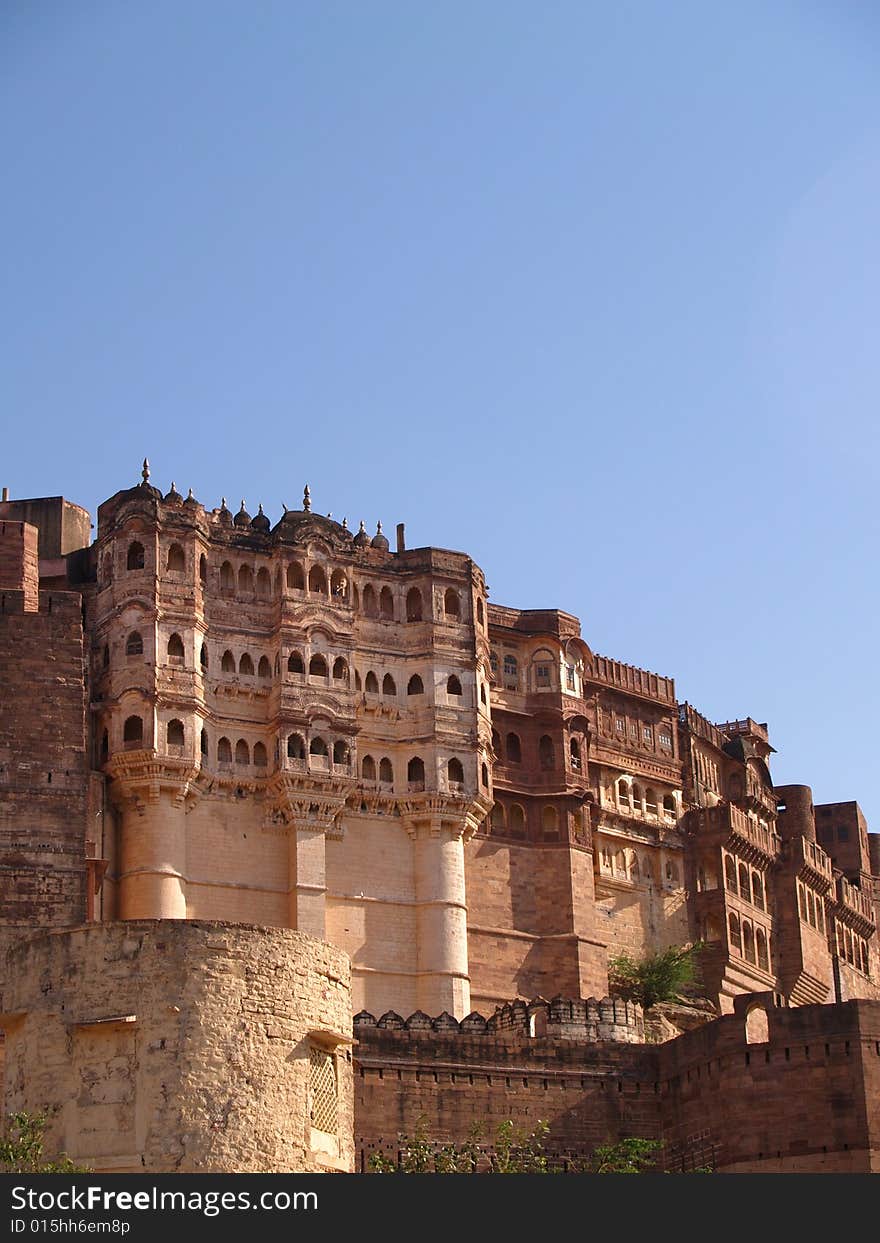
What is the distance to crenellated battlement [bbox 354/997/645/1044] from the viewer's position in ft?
184

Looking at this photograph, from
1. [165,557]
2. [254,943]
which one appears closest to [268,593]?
[165,557]

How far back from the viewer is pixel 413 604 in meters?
71.8

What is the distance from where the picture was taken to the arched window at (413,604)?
71562 mm

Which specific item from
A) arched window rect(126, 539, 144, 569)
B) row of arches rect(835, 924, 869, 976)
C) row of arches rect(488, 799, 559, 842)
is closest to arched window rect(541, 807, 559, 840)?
row of arches rect(488, 799, 559, 842)

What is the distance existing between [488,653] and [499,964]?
9.18 meters

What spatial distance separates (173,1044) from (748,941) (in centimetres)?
5095

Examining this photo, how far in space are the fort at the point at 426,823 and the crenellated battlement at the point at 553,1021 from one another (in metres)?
0.12

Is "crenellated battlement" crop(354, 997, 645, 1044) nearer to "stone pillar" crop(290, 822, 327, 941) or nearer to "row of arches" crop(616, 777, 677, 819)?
"stone pillar" crop(290, 822, 327, 941)

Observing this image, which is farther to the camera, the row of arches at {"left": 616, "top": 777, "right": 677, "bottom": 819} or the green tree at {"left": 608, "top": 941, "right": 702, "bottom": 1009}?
the row of arches at {"left": 616, "top": 777, "right": 677, "bottom": 819}

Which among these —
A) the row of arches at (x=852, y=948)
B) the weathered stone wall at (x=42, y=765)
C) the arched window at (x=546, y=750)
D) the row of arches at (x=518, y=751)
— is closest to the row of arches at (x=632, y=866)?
the row of arches at (x=518, y=751)

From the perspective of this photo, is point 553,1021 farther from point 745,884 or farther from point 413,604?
point 745,884

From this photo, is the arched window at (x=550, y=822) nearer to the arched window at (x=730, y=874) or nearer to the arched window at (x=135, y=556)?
Result: the arched window at (x=730, y=874)

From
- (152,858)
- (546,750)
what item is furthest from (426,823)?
(152,858)

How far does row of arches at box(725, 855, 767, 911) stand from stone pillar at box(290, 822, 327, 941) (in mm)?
17566
